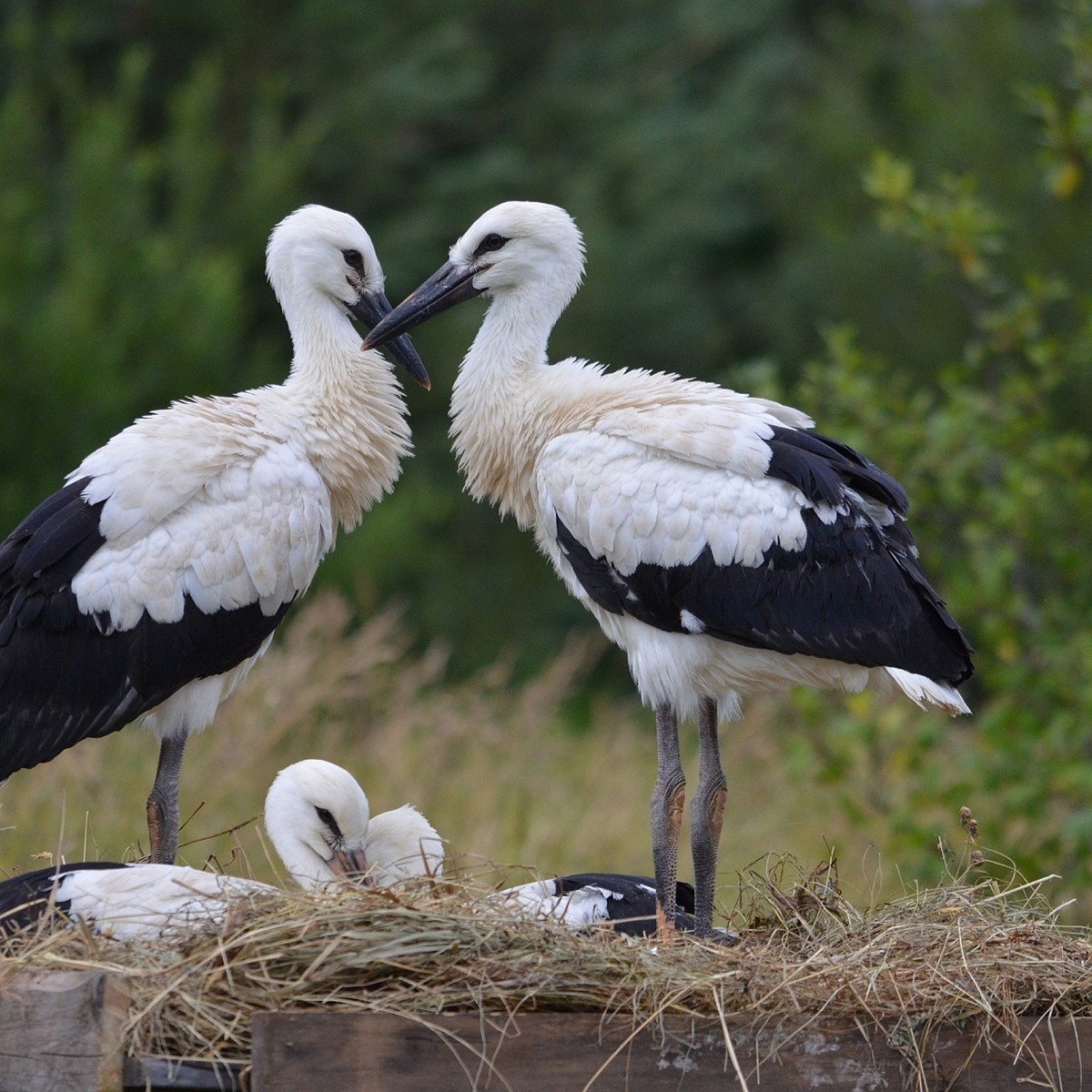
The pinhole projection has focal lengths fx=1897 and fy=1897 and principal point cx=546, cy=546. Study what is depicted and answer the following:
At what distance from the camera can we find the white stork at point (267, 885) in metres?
4.25

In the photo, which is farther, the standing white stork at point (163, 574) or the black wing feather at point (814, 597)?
the standing white stork at point (163, 574)

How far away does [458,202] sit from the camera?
1945cm

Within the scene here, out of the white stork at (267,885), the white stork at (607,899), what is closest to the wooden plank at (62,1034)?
the white stork at (267,885)

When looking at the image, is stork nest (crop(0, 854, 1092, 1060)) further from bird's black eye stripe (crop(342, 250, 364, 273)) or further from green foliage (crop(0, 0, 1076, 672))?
green foliage (crop(0, 0, 1076, 672))

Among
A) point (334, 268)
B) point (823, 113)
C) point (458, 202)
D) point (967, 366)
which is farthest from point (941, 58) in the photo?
point (334, 268)

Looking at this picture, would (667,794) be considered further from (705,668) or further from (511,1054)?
(511,1054)

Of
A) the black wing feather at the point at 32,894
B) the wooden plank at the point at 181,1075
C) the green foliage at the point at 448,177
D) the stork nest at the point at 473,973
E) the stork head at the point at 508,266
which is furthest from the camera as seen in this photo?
the green foliage at the point at 448,177

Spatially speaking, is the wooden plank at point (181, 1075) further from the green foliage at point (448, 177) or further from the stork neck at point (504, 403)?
the green foliage at point (448, 177)

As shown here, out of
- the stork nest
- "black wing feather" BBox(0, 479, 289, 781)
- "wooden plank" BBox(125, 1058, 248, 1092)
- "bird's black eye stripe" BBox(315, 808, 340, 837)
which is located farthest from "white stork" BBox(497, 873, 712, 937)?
"wooden plank" BBox(125, 1058, 248, 1092)

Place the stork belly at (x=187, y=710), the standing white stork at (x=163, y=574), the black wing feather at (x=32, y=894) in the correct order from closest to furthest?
the black wing feather at (x=32, y=894), the standing white stork at (x=163, y=574), the stork belly at (x=187, y=710)

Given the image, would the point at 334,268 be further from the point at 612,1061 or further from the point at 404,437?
the point at 612,1061

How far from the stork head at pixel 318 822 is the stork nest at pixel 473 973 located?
1444mm

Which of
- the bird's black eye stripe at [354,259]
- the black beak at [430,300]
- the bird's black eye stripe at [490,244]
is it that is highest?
the bird's black eye stripe at [490,244]

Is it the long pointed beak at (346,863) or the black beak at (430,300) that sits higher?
the black beak at (430,300)
